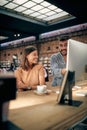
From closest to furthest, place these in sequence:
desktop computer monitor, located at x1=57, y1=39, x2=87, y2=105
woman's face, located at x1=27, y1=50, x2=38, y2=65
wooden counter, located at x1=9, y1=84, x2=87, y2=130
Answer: wooden counter, located at x1=9, y1=84, x2=87, y2=130 → desktop computer monitor, located at x1=57, y1=39, x2=87, y2=105 → woman's face, located at x1=27, y1=50, x2=38, y2=65

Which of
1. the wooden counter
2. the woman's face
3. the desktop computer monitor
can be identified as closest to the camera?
the wooden counter

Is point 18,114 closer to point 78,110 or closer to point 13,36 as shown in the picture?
point 78,110

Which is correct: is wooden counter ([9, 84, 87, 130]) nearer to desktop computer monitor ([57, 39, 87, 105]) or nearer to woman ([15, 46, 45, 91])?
desktop computer monitor ([57, 39, 87, 105])

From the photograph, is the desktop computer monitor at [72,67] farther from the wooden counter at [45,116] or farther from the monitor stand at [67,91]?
the wooden counter at [45,116]

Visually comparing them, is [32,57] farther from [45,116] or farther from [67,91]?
[45,116]

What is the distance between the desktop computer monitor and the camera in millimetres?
1655

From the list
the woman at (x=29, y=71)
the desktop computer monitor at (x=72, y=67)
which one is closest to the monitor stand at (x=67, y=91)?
the desktop computer monitor at (x=72, y=67)

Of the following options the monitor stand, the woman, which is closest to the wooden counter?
the monitor stand

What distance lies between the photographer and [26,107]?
5.01ft

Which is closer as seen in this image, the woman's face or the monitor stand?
the monitor stand

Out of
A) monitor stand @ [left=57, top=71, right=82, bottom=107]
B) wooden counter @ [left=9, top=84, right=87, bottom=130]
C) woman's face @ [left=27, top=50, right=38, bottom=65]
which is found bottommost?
wooden counter @ [left=9, top=84, right=87, bottom=130]

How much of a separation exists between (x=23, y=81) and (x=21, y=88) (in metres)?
0.36

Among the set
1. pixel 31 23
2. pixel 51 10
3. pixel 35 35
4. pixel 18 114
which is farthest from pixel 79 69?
pixel 35 35

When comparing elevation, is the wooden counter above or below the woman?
below
